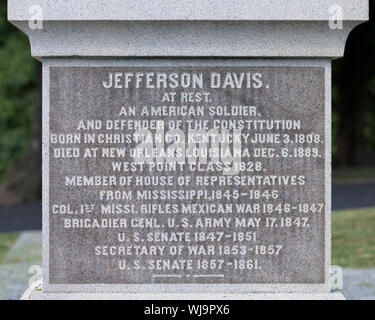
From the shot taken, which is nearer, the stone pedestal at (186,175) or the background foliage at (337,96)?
the stone pedestal at (186,175)

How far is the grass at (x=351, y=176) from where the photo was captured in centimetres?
2242

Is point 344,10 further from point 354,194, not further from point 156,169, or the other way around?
point 354,194

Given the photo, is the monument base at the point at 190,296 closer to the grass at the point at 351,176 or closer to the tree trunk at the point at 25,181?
the tree trunk at the point at 25,181

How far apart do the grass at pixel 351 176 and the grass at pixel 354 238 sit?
7185mm

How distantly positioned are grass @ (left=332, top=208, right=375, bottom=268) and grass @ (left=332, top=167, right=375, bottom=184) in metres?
7.18

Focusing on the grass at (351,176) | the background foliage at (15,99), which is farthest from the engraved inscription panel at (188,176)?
the background foliage at (15,99)

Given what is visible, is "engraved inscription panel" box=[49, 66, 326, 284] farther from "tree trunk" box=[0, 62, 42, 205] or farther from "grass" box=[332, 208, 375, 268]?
"tree trunk" box=[0, 62, 42, 205]

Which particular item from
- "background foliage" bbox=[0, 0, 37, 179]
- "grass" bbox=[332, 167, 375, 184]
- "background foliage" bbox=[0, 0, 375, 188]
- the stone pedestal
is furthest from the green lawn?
"background foliage" bbox=[0, 0, 37, 179]

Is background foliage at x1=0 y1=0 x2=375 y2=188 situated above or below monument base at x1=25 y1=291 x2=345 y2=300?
above

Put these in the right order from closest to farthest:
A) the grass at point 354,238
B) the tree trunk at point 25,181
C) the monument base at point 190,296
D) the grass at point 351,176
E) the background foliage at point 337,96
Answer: the monument base at point 190,296 → the grass at point 354,238 → the tree trunk at point 25,181 → the grass at point 351,176 → the background foliage at point 337,96

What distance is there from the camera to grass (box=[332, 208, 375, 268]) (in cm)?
1041

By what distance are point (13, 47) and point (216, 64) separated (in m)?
26.2

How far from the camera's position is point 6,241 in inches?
533

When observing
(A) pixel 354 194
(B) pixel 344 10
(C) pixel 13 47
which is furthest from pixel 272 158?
(C) pixel 13 47
